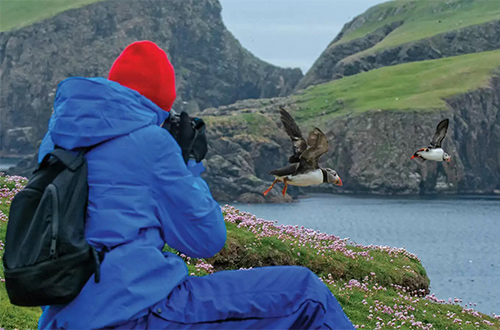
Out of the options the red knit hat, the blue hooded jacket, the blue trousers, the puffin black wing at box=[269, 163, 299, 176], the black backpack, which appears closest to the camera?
the black backpack

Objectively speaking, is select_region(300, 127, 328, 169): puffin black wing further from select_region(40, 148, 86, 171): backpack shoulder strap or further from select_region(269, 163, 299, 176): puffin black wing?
select_region(40, 148, 86, 171): backpack shoulder strap

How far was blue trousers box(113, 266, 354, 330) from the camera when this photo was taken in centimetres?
479

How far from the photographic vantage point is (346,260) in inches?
731

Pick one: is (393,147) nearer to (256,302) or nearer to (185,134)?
(185,134)

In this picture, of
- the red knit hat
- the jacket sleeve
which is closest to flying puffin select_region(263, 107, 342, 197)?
the red knit hat

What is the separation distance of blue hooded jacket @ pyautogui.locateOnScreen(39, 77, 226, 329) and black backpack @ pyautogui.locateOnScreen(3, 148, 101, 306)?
0.37 feet

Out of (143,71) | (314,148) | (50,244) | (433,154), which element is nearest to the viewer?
(50,244)

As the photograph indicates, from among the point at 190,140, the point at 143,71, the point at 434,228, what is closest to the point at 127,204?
the point at 190,140

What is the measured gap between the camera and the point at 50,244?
14.7ft

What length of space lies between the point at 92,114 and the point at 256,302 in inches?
67.7

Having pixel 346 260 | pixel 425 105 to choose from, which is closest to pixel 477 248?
pixel 346 260

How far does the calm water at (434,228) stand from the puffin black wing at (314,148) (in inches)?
1172

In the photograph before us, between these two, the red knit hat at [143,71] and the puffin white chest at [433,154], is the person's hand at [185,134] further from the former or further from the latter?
the puffin white chest at [433,154]

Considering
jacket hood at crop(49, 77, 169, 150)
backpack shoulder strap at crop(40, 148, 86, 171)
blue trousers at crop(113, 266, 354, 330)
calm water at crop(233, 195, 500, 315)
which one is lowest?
calm water at crop(233, 195, 500, 315)
